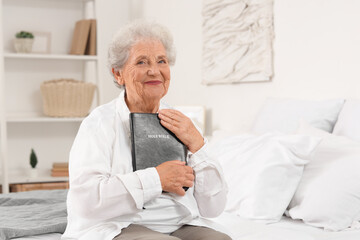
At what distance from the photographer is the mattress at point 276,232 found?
69.7 inches

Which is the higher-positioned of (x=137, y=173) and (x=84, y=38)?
(x=84, y=38)

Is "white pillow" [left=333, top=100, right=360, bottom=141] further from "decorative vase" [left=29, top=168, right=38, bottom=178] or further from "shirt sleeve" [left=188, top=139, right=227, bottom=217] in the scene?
"decorative vase" [left=29, top=168, right=38, bottom=178]

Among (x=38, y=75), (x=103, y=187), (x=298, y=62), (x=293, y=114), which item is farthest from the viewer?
(x=38, y=75)

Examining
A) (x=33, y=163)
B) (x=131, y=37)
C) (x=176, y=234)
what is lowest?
(x=33, y=163)

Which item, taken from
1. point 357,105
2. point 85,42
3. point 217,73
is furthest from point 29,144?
point 357,105

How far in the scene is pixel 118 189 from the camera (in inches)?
59.5

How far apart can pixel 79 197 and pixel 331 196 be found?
2.97 ft

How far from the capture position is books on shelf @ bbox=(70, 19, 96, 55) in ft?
14.1

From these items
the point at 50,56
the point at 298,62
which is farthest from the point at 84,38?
the point at 298,62

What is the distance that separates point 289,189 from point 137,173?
2.49 ft

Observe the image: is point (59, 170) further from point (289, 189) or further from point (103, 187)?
point (103, 187)

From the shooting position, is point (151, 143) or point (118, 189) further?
point (151, 143)

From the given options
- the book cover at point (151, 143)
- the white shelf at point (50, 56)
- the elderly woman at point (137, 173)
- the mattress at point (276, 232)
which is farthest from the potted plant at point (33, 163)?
the book cover at point (151, 143)

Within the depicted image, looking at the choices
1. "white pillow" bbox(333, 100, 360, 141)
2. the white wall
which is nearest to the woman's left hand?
"white pillow" bbox(333, 100, 360, 141)
